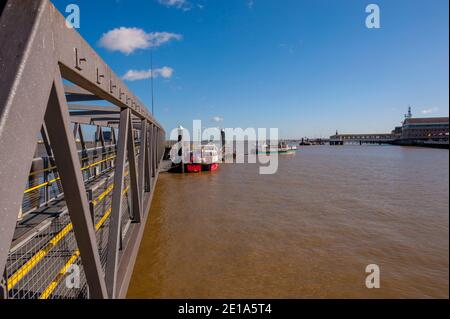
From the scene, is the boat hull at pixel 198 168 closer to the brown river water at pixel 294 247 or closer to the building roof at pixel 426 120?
the brown river water at pixel 294 247

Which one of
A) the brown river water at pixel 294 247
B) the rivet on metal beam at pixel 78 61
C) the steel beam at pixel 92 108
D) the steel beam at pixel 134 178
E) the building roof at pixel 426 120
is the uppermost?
the building roof at pixel 426 120

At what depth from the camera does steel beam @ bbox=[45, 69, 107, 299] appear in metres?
1.74

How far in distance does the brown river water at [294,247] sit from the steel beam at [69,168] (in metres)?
3.50

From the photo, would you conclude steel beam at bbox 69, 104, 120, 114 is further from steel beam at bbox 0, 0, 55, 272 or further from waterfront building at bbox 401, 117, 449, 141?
waterfront building at bbox 401, 117, 449, 141

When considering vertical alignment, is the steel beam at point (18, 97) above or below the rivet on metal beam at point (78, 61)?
below

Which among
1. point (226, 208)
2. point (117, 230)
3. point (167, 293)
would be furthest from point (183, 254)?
point (226, 208)

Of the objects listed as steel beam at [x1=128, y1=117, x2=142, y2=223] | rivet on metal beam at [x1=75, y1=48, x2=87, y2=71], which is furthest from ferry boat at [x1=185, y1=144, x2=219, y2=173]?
rivet on metal beam at [x1=75, y1=48, x2=87, y2=71]

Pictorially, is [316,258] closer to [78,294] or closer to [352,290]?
[352,290]

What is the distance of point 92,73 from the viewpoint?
2.46 meters

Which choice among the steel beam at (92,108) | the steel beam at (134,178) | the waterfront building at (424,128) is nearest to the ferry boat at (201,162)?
the steel beam at (92,108)

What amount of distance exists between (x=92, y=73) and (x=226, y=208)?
11994 millimetres

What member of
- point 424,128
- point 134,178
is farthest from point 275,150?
point 424,128

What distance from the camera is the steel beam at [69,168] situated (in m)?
1.74

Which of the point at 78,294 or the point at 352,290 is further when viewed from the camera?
the point at 352,290
